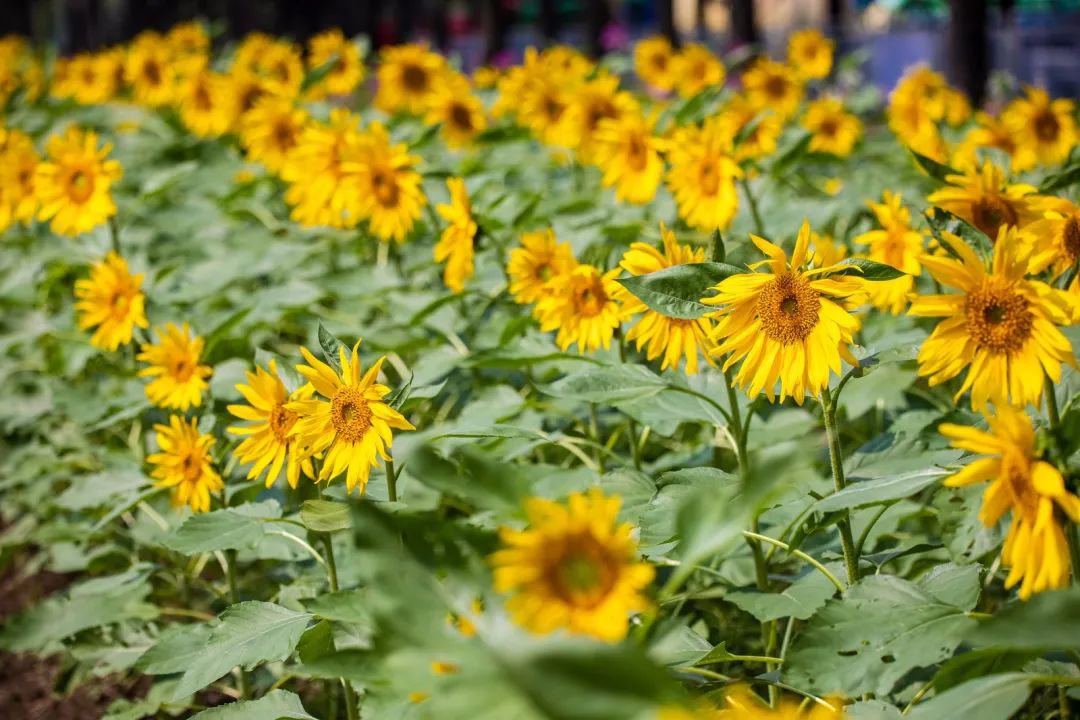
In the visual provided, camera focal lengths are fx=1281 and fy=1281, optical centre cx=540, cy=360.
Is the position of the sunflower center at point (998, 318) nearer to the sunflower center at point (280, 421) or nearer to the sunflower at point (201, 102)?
the sunflower center at point (280, 421)

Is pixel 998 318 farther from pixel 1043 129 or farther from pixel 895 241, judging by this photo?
pixel 1043 129

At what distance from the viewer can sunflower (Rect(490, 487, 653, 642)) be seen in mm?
1228

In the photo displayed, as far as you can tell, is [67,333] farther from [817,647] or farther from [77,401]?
[817,647]

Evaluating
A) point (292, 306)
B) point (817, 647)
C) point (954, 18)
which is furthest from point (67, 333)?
Result: point (954, 18)

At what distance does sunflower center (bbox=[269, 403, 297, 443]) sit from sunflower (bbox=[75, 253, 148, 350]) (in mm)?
1012

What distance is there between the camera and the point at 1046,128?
12.9 feet

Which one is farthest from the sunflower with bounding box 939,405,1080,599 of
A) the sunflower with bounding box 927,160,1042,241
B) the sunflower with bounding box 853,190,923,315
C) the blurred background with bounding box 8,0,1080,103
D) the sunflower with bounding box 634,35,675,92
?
the blurred background with bounding box 8,0,1080,103

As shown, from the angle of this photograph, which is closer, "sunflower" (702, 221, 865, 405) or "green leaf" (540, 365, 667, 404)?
"sunflower" (702, 221, 865, 405)

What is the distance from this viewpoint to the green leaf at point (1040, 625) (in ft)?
4.30

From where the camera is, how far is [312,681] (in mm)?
2924

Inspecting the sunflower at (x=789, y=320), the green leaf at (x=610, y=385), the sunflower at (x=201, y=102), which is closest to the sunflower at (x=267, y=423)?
the green leaf at (x=610, y=385)

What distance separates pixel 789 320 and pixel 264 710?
1.00m

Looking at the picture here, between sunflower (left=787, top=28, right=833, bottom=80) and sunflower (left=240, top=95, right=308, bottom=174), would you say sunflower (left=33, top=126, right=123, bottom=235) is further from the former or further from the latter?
sunflower (left=787, top=28, right=833, bottom=80)

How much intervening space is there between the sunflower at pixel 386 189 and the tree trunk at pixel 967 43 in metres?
5.11
